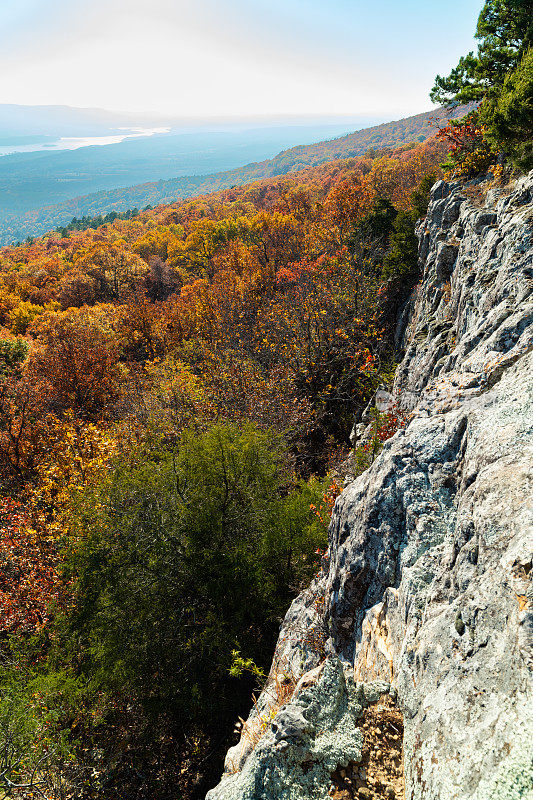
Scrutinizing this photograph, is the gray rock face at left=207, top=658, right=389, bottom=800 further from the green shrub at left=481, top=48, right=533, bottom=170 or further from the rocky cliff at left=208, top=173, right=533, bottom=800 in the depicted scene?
the green shrub at left=481, top=48, right=533, bottom=170

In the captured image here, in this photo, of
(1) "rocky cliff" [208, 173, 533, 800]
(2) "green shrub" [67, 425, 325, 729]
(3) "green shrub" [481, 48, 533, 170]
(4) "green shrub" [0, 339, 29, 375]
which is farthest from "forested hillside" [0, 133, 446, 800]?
(3) "green shrub" [481, 48, 533, 170]

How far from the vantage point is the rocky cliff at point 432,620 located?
9.89 ft

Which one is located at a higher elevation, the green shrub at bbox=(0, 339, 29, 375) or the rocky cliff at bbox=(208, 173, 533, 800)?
the green shrub at bbox=(0, 339, 29, 375)

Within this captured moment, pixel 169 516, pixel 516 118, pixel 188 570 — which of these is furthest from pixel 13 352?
pixel 516 118

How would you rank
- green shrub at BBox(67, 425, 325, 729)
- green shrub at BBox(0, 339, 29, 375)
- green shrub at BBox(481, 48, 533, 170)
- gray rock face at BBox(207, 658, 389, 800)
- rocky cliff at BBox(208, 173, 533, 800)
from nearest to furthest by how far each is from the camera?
rocky cliff at BBox(208, 173, 533, 800) → gray rock face at BBox(207, 658, 389, 800) → green shrub at BBox(67, 425, 325, 729) → green shrub at BBox(481, 48, 533, 170) → green shrub at BBox(0, 339, 29, 375)

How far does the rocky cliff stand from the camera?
3.02 meters

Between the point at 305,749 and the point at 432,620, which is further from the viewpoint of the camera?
the point at 432,620

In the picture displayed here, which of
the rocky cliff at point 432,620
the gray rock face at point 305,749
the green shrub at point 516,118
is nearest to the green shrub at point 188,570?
the rocky cliff at point 432,620

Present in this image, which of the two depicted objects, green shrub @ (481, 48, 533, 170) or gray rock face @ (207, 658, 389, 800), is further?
green shrub @ (481, 48, 533, 170)

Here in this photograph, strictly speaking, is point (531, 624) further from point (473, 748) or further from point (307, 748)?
point (307, 748)

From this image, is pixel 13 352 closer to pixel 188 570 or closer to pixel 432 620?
pixel 188 570

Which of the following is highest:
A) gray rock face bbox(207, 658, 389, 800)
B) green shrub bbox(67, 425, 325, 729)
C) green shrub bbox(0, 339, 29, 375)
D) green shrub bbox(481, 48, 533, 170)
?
green shrub bbox(481, 48, 533, 170)

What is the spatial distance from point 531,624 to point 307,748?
268cm

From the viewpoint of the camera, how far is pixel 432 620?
4441 mm
